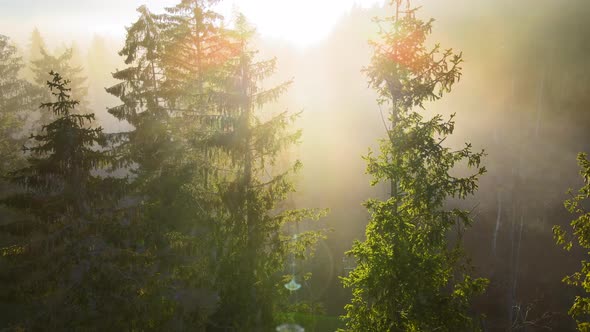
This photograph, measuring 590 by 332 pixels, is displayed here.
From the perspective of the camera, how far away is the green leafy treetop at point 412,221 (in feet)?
27.9

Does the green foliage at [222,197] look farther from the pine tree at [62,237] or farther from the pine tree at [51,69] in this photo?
the pine tree at [51,69]

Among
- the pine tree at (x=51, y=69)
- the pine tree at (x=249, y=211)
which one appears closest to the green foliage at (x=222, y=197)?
the pine tree at (x=249, y=211)

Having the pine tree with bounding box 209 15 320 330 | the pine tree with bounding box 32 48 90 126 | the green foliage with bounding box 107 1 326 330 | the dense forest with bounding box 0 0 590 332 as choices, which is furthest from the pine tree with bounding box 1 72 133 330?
the pine tree with bounding box 32 48 90 126

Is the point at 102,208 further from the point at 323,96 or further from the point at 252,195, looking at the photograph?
the point at 323,96

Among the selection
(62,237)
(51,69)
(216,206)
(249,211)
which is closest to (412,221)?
(249,211)

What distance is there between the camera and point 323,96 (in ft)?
210

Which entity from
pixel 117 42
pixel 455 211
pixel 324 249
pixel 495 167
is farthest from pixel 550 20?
pixel 117 42

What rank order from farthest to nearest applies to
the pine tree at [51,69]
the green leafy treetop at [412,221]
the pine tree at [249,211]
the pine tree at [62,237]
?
the pine tree at [51,69]
the pine tree at [249,211]
the green leafy treetop at [412,221]
the pine tree at [62,237]

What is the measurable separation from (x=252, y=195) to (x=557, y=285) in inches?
1274

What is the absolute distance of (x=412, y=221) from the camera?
915 centimetres

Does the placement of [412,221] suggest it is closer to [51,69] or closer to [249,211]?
[249,211]

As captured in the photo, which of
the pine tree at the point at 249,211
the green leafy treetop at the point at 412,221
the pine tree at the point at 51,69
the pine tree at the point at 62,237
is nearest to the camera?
the pine tree at the point at 62,237

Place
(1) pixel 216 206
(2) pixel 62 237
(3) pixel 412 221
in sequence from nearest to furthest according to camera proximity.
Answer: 1. (2) pixel 62 237
2. (3) pixel 412 221
3. (1) pixel 216 206

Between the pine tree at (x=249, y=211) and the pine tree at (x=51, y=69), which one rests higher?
the pine tree at (x=51, y=69)
